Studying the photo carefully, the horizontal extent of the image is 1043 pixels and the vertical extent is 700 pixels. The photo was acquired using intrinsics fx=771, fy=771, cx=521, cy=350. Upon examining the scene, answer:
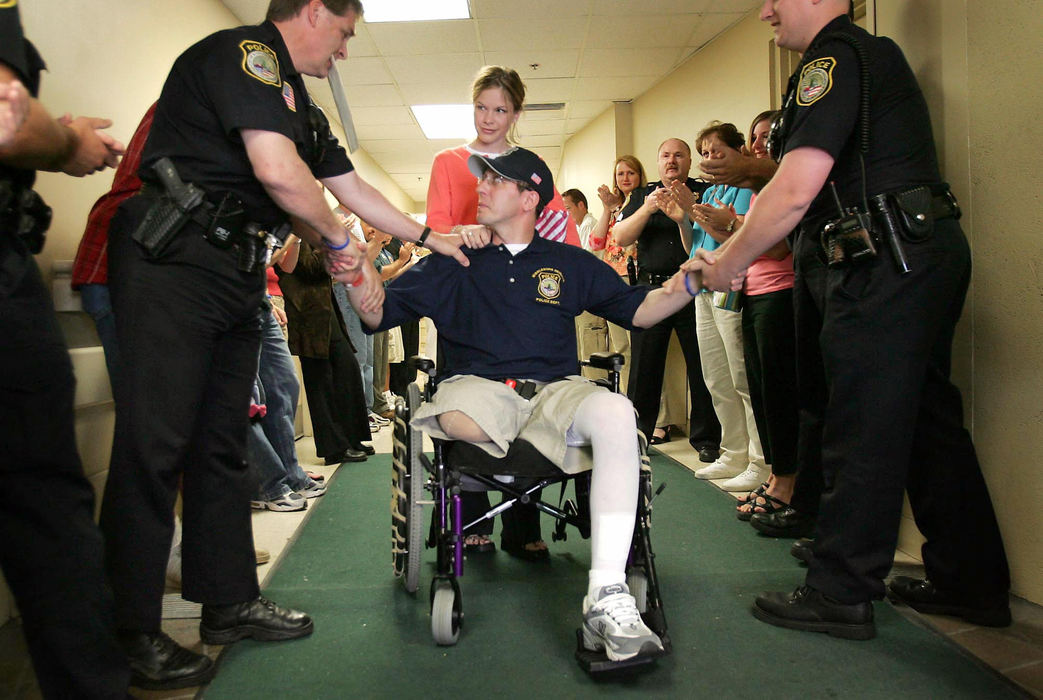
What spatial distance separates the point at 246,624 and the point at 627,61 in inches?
229

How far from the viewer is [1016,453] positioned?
2.00 m

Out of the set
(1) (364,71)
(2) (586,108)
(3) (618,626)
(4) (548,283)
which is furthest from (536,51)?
(3) (618,626)

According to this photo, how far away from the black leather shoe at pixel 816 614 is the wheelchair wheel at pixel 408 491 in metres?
0.91

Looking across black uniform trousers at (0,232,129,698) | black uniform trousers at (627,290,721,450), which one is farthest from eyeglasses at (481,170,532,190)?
black uniform trousers at (627,290,721,450)

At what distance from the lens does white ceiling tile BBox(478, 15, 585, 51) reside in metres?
5.59

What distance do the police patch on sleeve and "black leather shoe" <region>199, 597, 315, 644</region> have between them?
1.76m

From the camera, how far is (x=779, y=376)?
2.86 meters

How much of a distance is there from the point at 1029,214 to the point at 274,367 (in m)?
2.79

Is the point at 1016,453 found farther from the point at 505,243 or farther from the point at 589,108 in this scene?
the point at 589,108

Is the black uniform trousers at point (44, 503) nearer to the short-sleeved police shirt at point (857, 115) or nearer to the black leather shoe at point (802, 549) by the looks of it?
the short-sleeved police shirt at point (857, 115)

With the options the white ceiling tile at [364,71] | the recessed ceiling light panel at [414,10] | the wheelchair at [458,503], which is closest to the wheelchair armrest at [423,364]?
the wheelchair at [458,503]

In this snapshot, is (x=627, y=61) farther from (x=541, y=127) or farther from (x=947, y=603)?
(x=947, y=603)

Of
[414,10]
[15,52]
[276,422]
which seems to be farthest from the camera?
[414,10]

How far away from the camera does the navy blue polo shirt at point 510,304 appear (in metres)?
2.13
